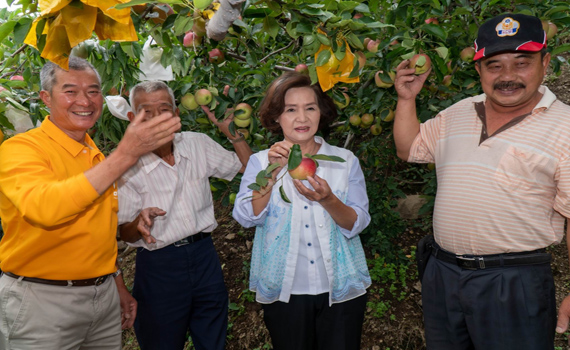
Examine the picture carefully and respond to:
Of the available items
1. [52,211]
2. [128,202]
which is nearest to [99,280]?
[128,202]

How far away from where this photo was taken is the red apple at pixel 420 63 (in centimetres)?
169

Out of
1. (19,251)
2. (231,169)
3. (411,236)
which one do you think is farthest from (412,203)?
(19,251)

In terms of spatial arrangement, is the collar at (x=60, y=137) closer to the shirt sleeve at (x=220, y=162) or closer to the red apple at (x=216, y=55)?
the shirt sleeve at (x=220, y=162)

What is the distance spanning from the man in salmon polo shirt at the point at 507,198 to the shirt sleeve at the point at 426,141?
147 millimetres

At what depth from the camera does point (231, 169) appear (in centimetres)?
238

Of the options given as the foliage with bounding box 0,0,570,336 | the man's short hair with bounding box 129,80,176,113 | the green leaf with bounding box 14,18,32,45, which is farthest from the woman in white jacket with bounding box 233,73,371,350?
the green leaf with bounding box 14,18,32,45

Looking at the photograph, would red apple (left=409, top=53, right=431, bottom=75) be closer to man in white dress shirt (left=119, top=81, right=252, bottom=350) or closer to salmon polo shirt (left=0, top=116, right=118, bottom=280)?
man in white dress shirt (left=119, top=81, right=252, bottom=350)

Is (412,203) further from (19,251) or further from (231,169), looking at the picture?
(19,251)

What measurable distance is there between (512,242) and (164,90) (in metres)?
1.67

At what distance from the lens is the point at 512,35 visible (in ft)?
5.49

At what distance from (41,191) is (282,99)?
100cm

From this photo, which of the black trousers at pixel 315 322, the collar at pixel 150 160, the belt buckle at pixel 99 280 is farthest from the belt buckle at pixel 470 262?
the belt buckle at pixel 99 280

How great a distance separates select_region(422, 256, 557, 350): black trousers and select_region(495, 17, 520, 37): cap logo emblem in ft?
2.99

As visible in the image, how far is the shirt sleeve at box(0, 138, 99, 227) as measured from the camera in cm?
144
